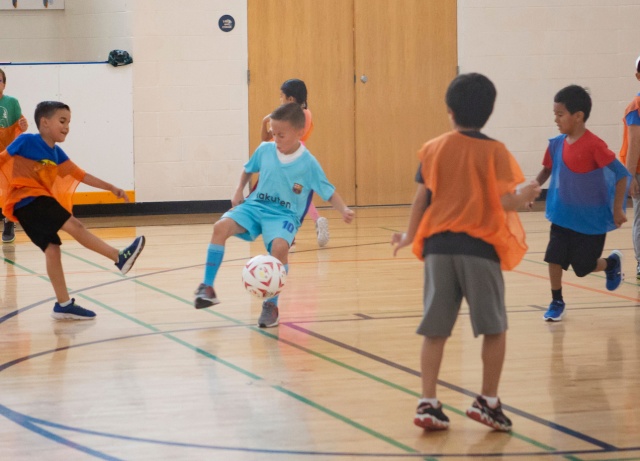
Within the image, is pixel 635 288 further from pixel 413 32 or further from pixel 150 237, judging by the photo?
pixel 413 32

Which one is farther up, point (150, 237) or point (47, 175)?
point (47, 175)

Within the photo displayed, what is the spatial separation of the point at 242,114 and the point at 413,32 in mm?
2195

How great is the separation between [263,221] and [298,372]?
47.8 inches

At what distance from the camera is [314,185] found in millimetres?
5418

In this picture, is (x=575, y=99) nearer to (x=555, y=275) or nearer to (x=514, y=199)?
(x=555, y=275)

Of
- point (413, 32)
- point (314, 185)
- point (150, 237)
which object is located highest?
point (413, 32)

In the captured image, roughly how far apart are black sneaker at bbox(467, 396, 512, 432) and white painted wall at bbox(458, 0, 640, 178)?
852 cm

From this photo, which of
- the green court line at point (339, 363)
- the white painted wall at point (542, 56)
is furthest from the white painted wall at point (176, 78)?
the green court line at point (339, 363)

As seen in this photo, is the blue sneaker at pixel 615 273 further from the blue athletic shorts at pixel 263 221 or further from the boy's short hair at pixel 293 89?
the boy's short hair at pixel 293 89

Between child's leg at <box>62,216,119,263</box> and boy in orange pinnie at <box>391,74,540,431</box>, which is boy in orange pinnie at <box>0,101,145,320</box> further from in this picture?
boy in orange pinnie at <box>391,74,540,431</box>

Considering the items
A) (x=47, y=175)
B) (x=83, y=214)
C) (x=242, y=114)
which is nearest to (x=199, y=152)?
(x=242, y=114)

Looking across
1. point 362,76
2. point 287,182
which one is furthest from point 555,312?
point 362,76

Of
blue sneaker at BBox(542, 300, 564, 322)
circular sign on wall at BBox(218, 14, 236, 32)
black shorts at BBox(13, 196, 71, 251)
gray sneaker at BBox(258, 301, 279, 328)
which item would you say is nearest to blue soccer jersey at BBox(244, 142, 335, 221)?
gray sneaker at BBox(258, 301, 279, 328)

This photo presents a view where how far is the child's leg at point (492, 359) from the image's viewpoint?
11.3 ft
